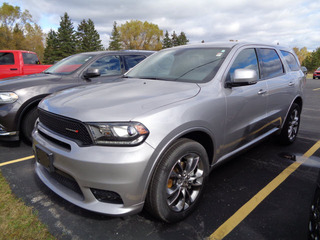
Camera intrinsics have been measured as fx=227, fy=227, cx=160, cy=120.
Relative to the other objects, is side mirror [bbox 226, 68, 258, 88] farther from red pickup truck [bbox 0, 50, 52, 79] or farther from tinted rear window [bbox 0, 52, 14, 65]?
tinted rear window [bbox 0, 52, 14, 65]

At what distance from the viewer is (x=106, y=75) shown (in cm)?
492

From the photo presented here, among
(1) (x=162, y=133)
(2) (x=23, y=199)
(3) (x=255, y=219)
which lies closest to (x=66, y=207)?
(2) (x=23, y=199)

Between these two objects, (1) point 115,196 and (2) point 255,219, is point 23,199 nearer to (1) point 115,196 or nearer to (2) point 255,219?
(1) point 115,196

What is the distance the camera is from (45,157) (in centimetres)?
215

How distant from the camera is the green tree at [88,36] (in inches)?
2319

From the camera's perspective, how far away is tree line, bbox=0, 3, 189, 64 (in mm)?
45469

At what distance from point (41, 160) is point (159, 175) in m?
1.23

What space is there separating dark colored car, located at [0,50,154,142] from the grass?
155 cm

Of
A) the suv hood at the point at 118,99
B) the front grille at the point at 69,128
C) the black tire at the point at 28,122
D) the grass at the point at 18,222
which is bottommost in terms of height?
the grass at the point at 18,222

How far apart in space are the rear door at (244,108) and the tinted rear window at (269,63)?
17 centimetres

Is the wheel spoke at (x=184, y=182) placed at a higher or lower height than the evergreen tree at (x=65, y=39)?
lower

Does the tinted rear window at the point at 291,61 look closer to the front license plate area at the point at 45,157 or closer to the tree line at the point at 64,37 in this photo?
the front license plate area at the point at 45,157

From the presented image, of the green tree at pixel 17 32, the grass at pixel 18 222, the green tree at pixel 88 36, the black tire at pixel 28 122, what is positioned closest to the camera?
the grass at pixel 18 222

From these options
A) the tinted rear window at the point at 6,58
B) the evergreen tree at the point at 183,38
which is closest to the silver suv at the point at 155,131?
the tinted rear window at the point at 6,58
